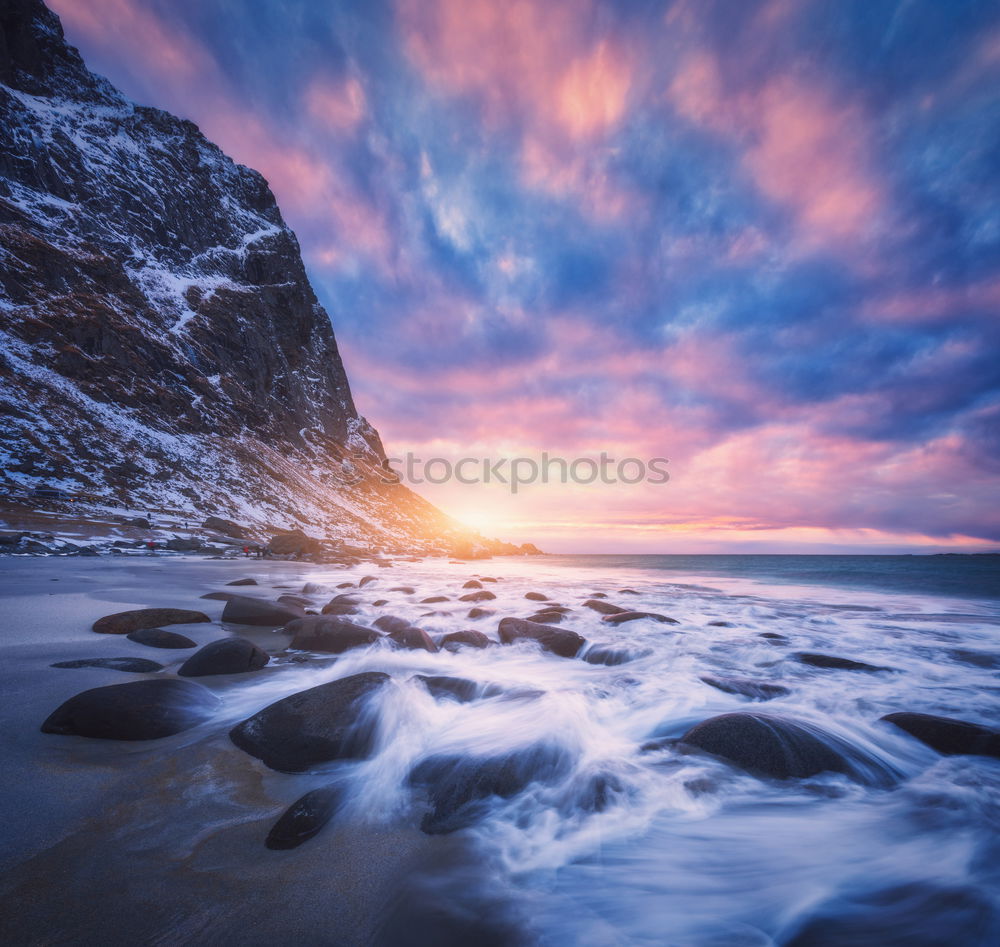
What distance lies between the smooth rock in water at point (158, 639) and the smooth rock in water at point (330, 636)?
4.04 feet

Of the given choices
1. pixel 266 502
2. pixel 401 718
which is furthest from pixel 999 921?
pixel 266 502

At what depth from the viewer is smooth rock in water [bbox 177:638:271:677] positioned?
4363mm

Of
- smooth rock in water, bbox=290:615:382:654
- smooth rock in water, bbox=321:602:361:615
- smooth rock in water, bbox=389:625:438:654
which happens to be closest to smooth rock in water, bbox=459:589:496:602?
smooth rock in water, bbox=321:602:361:615

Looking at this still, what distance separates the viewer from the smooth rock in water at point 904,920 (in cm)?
176

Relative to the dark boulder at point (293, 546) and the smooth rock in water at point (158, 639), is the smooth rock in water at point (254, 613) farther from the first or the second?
the dark boulder at point (293, 546)

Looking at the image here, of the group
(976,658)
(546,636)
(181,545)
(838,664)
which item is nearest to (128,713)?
(546,636)

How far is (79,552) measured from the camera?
15500 millimetres

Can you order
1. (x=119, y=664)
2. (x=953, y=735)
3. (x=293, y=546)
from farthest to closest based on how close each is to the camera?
(x=293, y=546) < (x=119, y=664) < (x=953, y=735)

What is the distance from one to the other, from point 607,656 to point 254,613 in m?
5.64

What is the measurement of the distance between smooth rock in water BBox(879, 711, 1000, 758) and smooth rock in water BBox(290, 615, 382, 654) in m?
5.83

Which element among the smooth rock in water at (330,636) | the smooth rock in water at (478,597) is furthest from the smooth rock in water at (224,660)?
the smooth rock in water at (478,597)

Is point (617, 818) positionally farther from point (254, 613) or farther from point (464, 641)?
point (254, 613)

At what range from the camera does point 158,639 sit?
16.9ft

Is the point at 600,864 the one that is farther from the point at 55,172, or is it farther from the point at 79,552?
the point at 55,172
